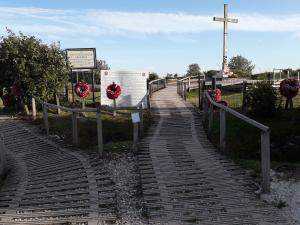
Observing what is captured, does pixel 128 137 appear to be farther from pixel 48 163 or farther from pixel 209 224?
pixel 209 224

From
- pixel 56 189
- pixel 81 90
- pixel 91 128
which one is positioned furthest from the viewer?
pixel 81 90

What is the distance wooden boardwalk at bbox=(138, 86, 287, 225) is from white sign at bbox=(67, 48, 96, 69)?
28.1 feet

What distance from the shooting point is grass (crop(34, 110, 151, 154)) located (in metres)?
12.7

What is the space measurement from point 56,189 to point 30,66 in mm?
9412

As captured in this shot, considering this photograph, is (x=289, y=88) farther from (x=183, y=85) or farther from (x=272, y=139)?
(x=183, y=85)

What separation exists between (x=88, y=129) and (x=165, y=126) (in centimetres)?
219

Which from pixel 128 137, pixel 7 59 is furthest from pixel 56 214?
pixel 7 59

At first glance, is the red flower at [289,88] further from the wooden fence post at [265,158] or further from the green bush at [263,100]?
the wooden fence post at [265,158]

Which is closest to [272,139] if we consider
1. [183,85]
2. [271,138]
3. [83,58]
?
[271,138]

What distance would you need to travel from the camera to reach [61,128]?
45.9 ft

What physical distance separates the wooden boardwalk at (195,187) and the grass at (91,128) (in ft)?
6.08

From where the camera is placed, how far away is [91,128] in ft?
45.2

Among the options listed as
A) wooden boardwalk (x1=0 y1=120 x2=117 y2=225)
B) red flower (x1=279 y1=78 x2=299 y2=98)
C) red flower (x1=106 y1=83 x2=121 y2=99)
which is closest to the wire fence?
red flower (x1=279 y1=78 x2=299 y2=98)

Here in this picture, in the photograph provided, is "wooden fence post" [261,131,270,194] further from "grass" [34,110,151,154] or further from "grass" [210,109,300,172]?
"grass" [34,110,151,154]
